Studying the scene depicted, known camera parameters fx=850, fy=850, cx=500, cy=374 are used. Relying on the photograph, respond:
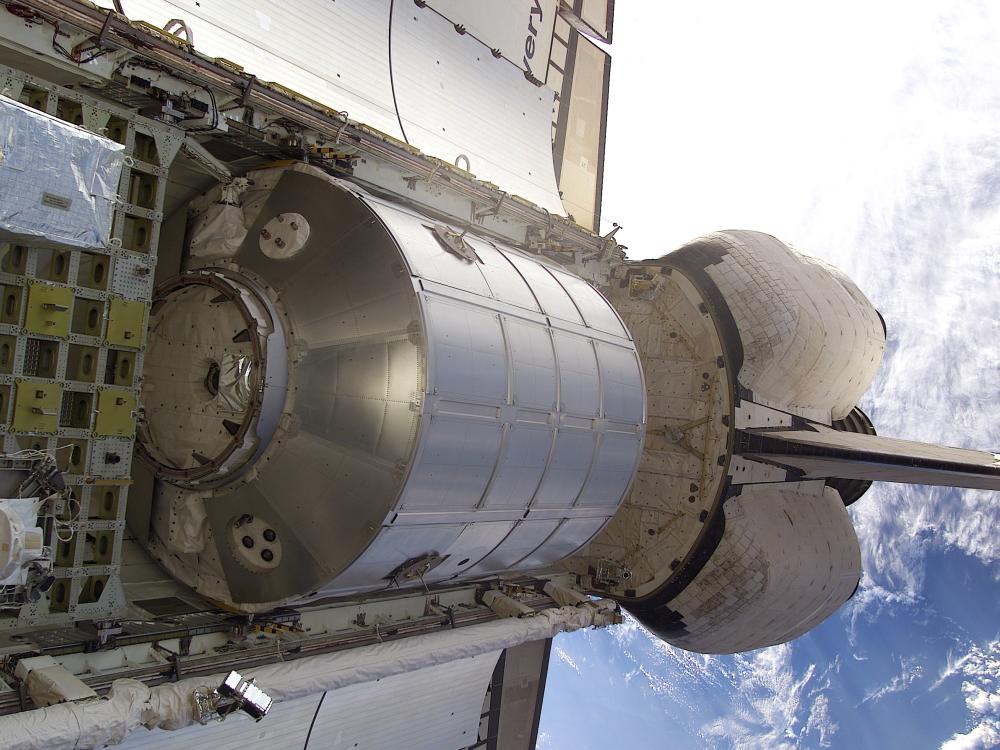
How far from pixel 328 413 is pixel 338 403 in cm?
12

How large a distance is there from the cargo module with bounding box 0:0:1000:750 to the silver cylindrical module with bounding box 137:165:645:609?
1.0 inches

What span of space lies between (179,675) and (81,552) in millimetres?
1140

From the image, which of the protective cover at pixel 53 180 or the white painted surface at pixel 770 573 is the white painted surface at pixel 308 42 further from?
the white painted surface at pixel 770 573

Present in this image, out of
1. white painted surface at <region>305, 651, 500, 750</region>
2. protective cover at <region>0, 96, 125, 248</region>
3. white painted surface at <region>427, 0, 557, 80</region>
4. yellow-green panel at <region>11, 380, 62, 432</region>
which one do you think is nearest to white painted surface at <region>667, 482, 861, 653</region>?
white painted surface at <region>305, 651, 500, 750</region>

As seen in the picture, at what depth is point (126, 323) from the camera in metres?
6.14

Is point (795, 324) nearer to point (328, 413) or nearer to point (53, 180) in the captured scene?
point (328, 413)

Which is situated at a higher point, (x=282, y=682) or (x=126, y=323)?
(x=126, y=323)

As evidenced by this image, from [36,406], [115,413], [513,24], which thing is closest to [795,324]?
[513,24]

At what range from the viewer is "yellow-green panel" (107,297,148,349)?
239 inches

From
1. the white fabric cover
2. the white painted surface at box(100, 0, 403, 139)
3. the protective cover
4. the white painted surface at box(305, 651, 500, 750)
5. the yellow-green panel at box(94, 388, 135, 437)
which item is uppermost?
the white painted surface at box(100, 0, 403, 139)

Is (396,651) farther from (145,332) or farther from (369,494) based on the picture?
(145,332)

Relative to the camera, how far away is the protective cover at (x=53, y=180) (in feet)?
16.6

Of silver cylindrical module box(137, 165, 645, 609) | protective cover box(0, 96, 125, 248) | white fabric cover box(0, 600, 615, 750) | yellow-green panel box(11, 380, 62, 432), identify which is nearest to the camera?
white fabric cover box(0, 600, 615, 750)

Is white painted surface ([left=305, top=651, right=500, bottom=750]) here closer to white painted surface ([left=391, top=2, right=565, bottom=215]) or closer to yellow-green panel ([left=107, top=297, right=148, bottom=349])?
yellow-green panel ([left=107, top=297, right=148, bottom=349])
